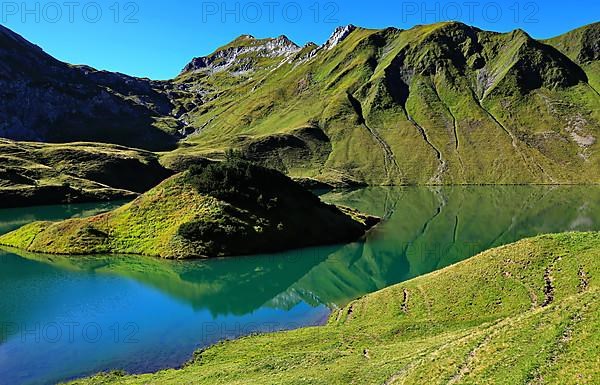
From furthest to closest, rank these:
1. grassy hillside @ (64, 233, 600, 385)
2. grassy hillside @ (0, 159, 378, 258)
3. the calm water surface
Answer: grassy hillside @ (0, 159, 378, 258) → the calm water surface → grassy hillside @ (64, 233, 600, 385)

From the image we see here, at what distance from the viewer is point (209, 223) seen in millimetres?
76500

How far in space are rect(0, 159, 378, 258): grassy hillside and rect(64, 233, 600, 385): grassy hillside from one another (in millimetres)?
33594

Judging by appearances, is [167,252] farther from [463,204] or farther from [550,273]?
[463,204]

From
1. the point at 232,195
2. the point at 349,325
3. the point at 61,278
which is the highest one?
the point at 232,195

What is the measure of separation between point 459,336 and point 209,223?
54.2m

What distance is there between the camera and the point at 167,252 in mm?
74188

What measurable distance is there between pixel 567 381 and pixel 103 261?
6946cm

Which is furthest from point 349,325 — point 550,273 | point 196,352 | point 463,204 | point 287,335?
point 463,204

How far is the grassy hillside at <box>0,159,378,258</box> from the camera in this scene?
76.1m

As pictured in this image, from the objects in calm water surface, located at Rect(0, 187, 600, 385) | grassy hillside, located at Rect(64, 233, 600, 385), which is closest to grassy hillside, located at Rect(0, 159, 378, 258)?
calm water surface, located at Rect(0, 187, 600, 385)

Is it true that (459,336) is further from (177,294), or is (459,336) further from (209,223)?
(209,223)

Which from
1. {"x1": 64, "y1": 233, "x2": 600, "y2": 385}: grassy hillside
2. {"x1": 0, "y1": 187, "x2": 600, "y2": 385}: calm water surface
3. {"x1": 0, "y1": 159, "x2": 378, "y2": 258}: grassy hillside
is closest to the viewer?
{"x1": 64, "y1": 233, "x2": 600, "y2": 385}: grassy hillside

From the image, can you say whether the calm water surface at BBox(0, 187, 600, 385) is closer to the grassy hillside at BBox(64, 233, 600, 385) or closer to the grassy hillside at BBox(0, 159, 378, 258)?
the grassy hillside at BBox(0, 159, 378, 258)

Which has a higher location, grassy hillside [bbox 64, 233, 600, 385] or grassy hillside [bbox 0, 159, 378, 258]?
grassy hillside [bbox 0, 159, 378, 258]
